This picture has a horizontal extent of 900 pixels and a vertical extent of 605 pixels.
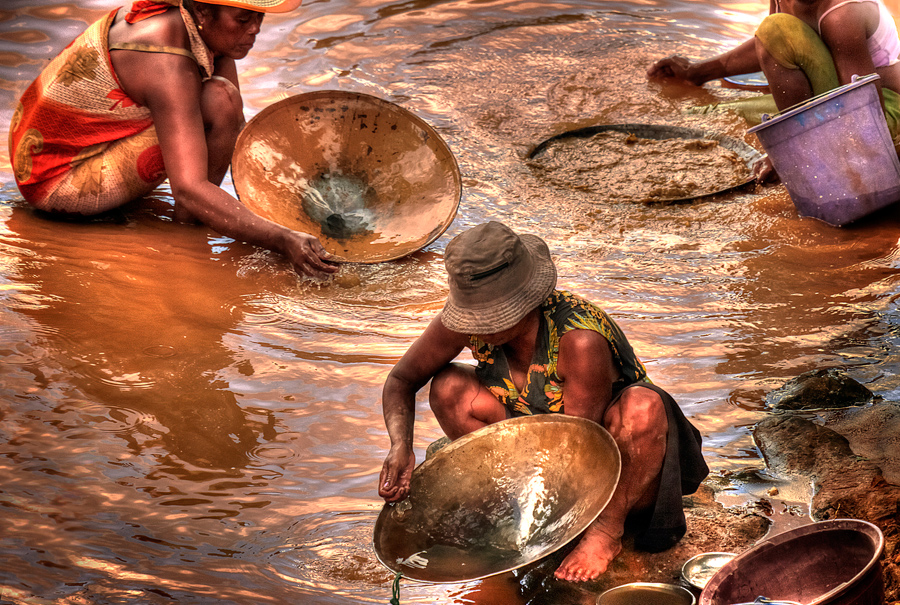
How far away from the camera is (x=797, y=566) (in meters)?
1.88

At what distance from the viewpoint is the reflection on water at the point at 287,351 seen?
82.8 inches

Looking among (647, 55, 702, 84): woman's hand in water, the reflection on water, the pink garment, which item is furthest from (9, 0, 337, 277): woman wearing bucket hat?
(647, 55, 702, 84): woman's hand in water

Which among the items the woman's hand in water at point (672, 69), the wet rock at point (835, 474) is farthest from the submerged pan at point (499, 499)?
the woman's hand in water at point (672, 69)

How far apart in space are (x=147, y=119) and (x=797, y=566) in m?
3.02

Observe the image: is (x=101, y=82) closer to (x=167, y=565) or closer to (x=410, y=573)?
(x=167, y=565)

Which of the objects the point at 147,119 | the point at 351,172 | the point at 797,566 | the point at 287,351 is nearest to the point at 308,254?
the point at 287,351

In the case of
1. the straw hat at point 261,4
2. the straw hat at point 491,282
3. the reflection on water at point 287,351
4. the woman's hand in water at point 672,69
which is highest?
the straw hat at point 261,4

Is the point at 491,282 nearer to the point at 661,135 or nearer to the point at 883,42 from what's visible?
the point at 883,42

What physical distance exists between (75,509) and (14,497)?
6.2 inches

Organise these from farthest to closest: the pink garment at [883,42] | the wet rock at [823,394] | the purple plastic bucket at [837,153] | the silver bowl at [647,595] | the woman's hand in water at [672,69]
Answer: the woman's hand in water at [672,69] < the pink garment at [883,42] < the purple plastic bucket at [837,153] < the wet rock at [823,394] < the silver bowl at [647,595]

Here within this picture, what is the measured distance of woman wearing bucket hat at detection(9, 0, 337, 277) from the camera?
3.40 meters

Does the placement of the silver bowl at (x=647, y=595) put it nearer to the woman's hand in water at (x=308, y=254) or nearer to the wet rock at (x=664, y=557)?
the wet rock at (x=664, y=557)

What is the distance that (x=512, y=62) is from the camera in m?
6.16

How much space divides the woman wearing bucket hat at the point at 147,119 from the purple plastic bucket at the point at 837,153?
6.98ft
